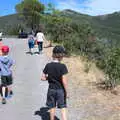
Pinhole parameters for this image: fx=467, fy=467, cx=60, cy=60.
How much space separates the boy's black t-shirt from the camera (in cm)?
913

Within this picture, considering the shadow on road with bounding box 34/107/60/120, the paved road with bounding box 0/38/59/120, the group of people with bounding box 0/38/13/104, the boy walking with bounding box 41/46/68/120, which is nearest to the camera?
the boy walking with bounding box 41/46/68/120

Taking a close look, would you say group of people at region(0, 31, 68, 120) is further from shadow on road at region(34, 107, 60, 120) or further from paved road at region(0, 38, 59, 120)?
paved road at region(0, 38, 59, 120)

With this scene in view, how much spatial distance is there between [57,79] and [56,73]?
0.12 metres

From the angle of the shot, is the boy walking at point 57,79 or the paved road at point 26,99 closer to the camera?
the boy walking at point 57,79

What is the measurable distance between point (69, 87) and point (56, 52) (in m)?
5.79

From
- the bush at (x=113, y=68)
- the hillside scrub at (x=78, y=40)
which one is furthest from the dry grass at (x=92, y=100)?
the hillside scrub at (x=78, y=40)

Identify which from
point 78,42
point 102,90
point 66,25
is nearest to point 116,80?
point 102,90

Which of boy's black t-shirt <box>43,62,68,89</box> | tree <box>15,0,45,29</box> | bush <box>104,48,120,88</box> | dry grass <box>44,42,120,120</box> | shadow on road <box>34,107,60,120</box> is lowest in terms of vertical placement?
dry grass <box>44,42,120,120</box>

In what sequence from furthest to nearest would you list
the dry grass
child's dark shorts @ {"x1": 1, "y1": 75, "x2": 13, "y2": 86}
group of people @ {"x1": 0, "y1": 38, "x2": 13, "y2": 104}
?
child's dark shorts @ {"x1": 1, "y1": 75, "x2": 13, "y2": 86}
group of people @ {"x1": 0, "y1": 38, "x2": 13, "y2": 104}
the dry grass

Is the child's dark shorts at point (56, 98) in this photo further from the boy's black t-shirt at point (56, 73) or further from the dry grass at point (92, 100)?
the dry grass at point (92, 100)

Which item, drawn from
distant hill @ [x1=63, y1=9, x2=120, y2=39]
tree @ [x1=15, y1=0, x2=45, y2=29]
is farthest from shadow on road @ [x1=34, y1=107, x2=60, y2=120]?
tree @ [x1=15, y1=0, x2=45, y2=29]

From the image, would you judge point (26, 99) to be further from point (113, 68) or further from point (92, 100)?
point (113, 68)

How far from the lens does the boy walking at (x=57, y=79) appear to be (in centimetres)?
910

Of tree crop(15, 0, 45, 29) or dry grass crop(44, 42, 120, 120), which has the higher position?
tree crop(15, 0, 45, 29)
